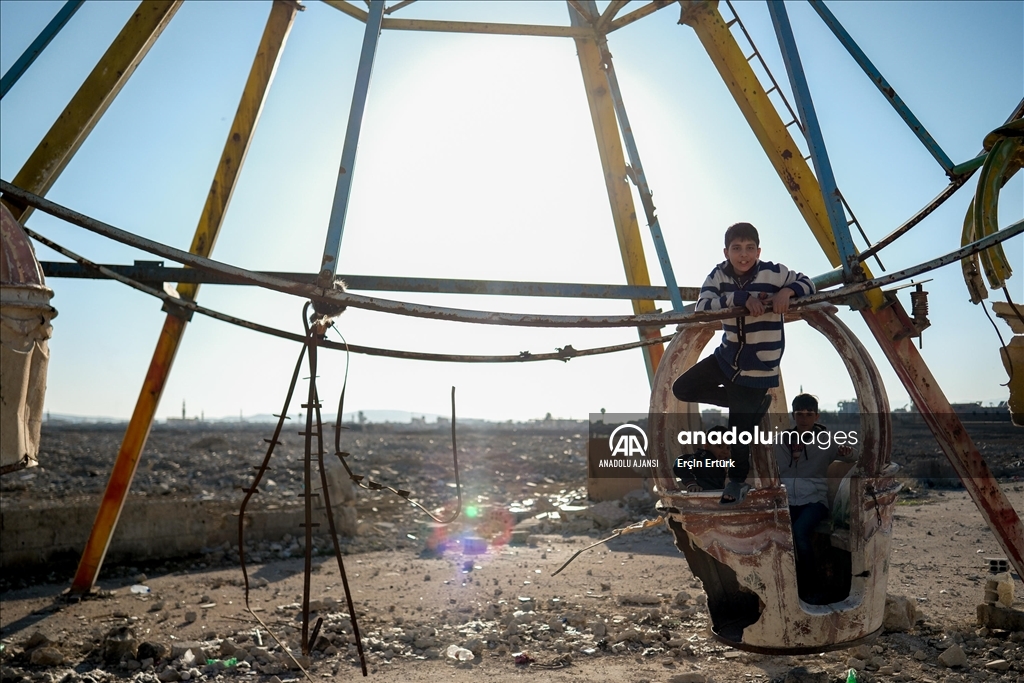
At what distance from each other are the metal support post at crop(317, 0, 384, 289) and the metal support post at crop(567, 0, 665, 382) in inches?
114

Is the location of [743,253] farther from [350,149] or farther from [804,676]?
[804,676]

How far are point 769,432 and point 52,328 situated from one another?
2.92 meters

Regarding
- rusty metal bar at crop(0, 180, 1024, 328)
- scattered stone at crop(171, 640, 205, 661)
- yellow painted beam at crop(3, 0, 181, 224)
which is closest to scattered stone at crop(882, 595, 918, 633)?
rusty metal bar at crop(0, 180, 1024, 328)

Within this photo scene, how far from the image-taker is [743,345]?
121 inches

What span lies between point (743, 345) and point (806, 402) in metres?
1.32

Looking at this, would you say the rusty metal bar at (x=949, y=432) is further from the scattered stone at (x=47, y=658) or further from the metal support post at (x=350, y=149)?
the scattered stone at (x=47, y=658)

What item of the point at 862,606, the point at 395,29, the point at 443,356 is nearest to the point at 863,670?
the point at 862,606

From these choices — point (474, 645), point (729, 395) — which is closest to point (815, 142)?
point (729, 395)

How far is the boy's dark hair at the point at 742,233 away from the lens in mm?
3123

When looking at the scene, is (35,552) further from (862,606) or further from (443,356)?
(862,606)

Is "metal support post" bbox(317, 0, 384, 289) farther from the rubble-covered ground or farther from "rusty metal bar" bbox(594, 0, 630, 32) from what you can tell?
"rusty metal bar" bbox(594, 0, 630, 32)

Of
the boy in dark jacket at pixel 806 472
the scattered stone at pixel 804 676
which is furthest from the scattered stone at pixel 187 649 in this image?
the boy in dark jacket at pixel 806 472

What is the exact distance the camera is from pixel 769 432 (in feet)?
11.0

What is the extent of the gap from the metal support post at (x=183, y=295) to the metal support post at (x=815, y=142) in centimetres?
414
